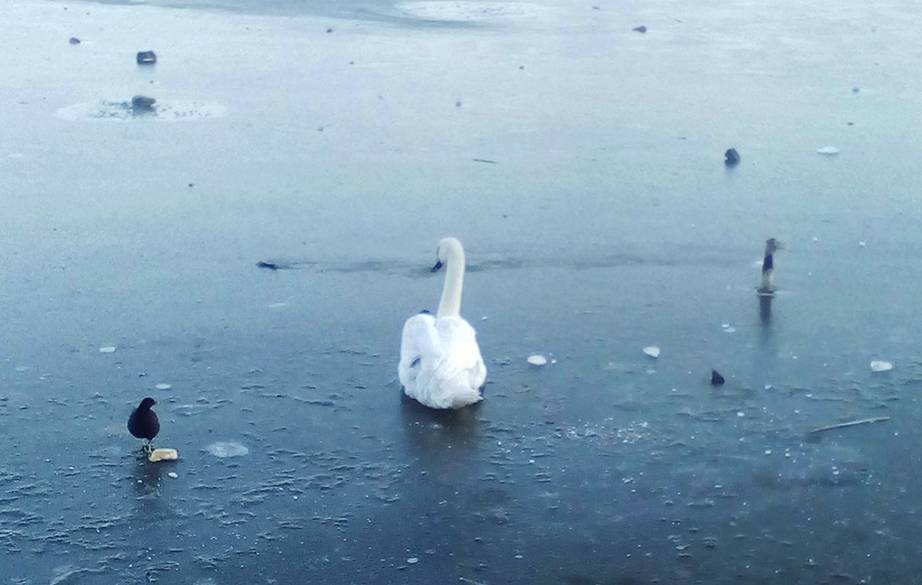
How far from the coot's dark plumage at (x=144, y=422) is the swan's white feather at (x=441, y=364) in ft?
6.47

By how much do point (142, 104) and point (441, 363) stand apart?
1081 cm

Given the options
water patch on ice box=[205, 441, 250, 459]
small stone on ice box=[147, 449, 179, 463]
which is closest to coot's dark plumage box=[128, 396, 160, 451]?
small stone on ice box=[147, 449, 179, 463]

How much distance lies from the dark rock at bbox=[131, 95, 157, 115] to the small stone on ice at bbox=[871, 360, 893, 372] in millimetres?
11773

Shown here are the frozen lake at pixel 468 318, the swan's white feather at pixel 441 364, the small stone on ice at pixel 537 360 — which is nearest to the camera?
the frozen lake at pixel 468 318

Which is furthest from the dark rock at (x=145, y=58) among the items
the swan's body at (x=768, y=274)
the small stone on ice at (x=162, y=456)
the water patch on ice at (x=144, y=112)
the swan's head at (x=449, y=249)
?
the small stone on ice at (x=162, y=456)

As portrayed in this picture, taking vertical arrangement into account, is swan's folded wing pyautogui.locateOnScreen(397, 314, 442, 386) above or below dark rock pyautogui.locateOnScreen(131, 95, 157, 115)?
below

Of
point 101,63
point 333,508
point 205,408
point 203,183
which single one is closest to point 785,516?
point 333,508

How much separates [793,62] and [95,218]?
12985mm

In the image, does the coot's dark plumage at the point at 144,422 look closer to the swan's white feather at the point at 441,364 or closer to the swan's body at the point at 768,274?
the swan's white feather at the point at 441,364

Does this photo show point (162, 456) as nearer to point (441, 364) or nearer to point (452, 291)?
point (441, 364)

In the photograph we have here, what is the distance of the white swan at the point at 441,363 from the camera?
9.86m

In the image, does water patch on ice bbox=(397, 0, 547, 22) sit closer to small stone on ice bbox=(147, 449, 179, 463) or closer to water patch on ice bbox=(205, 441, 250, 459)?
water patch on ice bbox=(205, 441, 250, 459)

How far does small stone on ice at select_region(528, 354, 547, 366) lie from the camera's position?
10.7m

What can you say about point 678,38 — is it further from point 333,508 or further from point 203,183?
Answer: point 333,508
